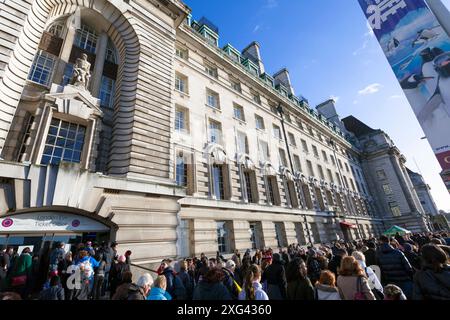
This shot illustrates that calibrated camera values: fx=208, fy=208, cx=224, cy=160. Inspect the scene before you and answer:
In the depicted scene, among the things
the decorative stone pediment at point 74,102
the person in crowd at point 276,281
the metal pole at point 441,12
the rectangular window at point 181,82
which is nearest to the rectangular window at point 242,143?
the rectangular window at point 181,82

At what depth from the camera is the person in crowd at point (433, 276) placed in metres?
2.67

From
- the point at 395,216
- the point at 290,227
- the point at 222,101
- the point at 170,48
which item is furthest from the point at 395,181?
the point at 170,48

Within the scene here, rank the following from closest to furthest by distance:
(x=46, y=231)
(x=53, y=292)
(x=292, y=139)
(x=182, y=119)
Answer: (x=53, y=292)
(x=46, y=231)
(x=182, y=119)
(x=292, y=139)

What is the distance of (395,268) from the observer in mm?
4613

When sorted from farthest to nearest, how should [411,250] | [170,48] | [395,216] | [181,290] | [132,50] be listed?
1. [395,216]
2. [170,48]
3. [132,50]
4. [411,250]
5. [181,290]

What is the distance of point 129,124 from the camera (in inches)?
385

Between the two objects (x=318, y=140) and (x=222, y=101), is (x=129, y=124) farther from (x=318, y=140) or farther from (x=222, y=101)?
(x=318, y=140)

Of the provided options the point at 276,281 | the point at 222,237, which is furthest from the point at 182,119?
the point at 276,281

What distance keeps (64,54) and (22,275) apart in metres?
9.70

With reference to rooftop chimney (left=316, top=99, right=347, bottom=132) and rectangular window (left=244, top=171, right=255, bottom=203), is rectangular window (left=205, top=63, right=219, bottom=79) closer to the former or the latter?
rectangular window (left=244, top=171, right=255, bottom=203)

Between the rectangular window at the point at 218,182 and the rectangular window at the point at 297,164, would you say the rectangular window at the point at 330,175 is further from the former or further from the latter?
the rectangular window at the point at 218,182

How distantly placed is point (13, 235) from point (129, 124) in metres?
5.62

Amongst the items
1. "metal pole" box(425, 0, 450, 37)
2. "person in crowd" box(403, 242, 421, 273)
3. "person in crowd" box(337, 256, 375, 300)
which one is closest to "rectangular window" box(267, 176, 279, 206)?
"person in crowd" box(403, 242, 421, 273)

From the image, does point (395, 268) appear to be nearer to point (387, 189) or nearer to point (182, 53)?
point (182, 53)
